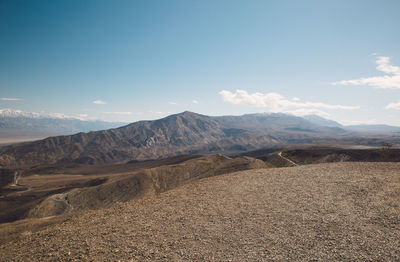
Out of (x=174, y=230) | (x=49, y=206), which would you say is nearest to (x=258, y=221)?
(x=174, y=230)

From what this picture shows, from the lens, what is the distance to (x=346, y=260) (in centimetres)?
923

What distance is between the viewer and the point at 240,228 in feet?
40.6

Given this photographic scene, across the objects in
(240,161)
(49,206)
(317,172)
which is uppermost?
(317,172)

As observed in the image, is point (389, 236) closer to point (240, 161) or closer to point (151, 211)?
point (151, 211)

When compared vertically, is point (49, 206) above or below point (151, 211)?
below

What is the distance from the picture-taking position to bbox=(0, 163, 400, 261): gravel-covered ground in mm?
9883

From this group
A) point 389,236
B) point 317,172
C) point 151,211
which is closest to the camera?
point 389,236

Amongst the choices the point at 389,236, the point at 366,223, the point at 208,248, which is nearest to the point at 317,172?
the point at 366,223

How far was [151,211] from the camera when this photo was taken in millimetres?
15391

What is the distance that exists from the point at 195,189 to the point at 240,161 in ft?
131

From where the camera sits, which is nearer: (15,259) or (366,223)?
(15,259)

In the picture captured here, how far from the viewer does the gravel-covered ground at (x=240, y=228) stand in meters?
9.88

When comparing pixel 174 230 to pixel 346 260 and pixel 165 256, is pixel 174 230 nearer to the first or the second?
pixel 165 256

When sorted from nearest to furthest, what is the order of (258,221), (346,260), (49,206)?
(346,260), (258,221), (49,206)
